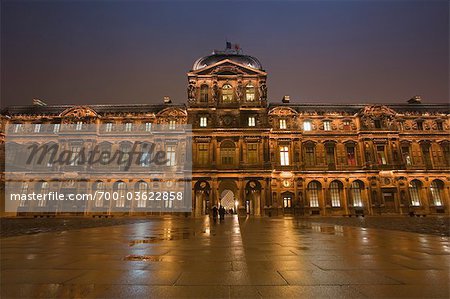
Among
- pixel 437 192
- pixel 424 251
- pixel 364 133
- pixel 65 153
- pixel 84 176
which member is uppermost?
pixel 364 133

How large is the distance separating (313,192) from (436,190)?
18.0m

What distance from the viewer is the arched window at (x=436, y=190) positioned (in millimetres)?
38594

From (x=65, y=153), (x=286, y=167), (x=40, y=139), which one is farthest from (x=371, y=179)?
(x=40, y=139)

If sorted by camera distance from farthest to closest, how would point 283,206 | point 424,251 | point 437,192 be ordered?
point 437,192, point 283,206, point 424,251

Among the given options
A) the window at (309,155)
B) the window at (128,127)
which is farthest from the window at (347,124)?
the window at (128,127)

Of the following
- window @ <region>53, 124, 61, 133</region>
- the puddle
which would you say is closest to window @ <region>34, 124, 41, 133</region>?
window @ <region>53, 124, 61, 133</region>

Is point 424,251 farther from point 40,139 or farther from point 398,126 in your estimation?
point 40,139

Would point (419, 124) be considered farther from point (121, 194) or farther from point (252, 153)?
point (121, 194)

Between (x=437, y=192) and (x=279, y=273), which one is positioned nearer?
(x=279, y=273)

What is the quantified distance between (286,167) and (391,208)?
15.5 meters

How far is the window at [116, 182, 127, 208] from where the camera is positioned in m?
37.3

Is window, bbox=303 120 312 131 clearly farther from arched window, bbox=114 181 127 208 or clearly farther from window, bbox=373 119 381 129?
arched window, bbox=114 181 127 208

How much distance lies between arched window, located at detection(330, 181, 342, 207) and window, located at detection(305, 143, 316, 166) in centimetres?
412

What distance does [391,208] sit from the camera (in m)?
37.4
